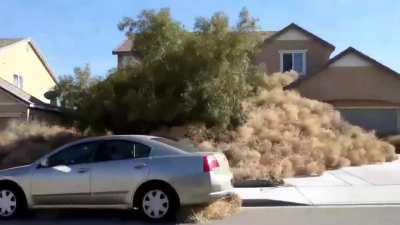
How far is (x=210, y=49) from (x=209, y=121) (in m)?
2.26

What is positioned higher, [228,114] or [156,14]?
[156,14]

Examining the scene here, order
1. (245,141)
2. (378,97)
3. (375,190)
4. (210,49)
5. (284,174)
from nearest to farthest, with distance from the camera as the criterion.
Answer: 1. (375,190)
2. (284,174)
3. (210,49)
4. (245,141)
5. (378,97)

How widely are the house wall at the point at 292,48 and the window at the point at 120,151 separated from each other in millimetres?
26731

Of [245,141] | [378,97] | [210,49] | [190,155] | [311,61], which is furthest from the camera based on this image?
[311,61]

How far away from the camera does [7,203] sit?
10.9 meters

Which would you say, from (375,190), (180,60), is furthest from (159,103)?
(375,190)

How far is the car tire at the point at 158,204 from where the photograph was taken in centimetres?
1033

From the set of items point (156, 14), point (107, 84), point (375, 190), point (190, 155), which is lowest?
point (375, 190)

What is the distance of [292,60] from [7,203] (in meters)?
27.9

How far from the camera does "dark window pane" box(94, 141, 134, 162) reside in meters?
10.7

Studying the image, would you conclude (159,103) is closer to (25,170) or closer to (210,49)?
(210,49)

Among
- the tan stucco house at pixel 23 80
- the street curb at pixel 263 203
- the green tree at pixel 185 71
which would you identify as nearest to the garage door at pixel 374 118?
the green tree at pixel 185 71

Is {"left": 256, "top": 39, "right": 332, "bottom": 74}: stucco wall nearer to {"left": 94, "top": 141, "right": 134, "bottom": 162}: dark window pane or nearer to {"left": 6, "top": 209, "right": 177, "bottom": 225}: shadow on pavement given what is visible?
{"left": 6, "top": 209, "right": 177, "bottom": 225}: shadow on pavement

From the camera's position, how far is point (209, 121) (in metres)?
19.5
